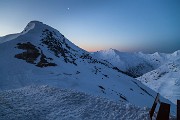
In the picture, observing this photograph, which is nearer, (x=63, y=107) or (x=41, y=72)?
(x=63, y=107)

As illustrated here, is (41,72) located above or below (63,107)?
below

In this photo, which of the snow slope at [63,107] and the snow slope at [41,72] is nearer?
the snow slope at [63,107]

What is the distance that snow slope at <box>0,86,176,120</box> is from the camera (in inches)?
362

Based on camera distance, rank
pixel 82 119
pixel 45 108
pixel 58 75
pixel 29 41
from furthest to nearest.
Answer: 1. pixel 29 41
2. pixel 58 75
3. pixel 45 108
4. pixel 82 119

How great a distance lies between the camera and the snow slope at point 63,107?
9203 mm

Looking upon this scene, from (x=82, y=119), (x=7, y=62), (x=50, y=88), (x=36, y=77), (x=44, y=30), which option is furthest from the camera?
(x=44, y=30)

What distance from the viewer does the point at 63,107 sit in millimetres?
10164

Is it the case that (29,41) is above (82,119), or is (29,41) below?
above

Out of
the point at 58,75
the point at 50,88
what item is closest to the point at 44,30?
the point at 58,75

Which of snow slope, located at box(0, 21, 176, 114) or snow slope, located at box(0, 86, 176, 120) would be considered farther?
snow slope, located at box(0, 21, 176, 114)

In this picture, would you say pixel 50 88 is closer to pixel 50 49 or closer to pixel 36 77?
pixel 36 77

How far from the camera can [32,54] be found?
57969 mm

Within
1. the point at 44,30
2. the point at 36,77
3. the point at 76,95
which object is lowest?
the point at 36,77

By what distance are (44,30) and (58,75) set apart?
4479cm
